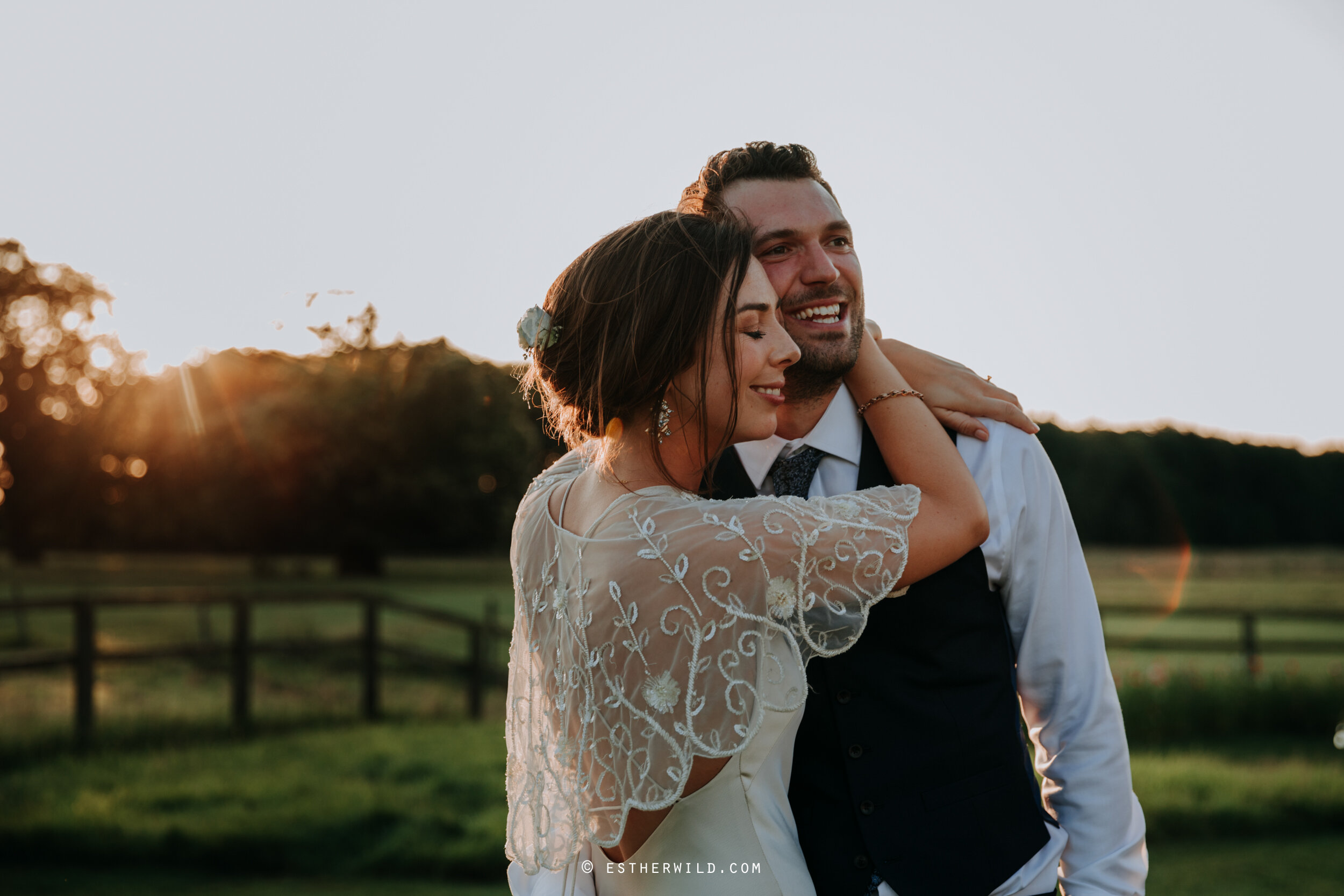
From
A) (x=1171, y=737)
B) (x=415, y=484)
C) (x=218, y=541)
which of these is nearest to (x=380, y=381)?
(x=415, y=484)

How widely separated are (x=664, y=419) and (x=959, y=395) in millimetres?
779

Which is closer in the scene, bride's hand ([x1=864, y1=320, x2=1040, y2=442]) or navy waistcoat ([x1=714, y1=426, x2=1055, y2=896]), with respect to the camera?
navy waistcoat ([x1=714, y1=426, x2=1055, y2=896])

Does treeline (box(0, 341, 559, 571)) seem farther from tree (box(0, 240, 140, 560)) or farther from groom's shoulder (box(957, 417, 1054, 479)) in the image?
groom's shoulder (box(957, 417, 1054, 479))

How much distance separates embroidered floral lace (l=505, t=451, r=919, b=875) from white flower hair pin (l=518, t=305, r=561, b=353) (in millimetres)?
420

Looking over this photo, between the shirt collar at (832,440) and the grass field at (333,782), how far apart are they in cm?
454

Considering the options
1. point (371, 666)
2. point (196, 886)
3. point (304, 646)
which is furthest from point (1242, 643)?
point (196, 886)

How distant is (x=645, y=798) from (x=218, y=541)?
1867cm

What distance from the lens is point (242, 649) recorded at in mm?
9664

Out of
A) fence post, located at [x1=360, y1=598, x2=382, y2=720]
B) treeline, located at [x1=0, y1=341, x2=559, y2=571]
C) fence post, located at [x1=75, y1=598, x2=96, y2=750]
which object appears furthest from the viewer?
treeline, located at [x1=0, y1=341, x2=559, y2=571]

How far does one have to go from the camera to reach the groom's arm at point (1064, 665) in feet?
6.89

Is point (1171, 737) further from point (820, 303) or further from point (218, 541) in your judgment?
point (218, 541)

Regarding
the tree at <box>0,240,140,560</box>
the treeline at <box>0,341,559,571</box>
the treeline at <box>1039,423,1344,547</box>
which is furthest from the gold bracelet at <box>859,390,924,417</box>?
the treeline at <box>1039,423,1344,547</box>

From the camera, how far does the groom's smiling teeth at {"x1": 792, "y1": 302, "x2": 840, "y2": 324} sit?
243 centimetres

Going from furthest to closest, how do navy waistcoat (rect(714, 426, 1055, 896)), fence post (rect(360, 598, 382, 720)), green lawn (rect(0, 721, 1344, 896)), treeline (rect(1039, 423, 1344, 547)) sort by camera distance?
1. treeline (rect(1039, 423, 1344, 547))
2. fence post (rect(360, 598, 382, 720))
3. green lawn (rect(0, 721, 1344, 896))
4. navy waistcoat (rect(714, 426, 1055, 896))
